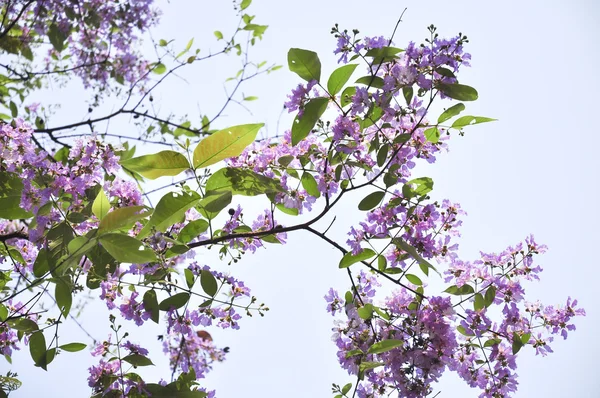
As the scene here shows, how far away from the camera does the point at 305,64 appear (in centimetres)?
156

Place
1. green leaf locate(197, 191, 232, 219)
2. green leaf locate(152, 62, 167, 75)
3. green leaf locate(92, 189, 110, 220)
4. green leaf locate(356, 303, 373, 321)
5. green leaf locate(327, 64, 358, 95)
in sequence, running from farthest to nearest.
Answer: green leaf locate(152, 62, 167, 75)
green leaf locate(356, 303, 373, 321)
green leaf locate(327, 64, 358, 95)
green leaf locate(197, 191, 232, 219)
green leaf locate(92, 189, 110, 220)

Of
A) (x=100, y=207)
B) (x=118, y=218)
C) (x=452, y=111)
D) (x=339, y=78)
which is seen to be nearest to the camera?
(x=118, y=218)

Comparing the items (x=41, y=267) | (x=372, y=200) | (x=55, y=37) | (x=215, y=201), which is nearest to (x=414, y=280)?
(x=372, y=200)

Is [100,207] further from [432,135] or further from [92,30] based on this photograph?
[92,30]

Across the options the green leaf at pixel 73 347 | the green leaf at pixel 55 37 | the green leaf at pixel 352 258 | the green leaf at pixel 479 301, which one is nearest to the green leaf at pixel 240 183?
the green leaf at pixel 352 258

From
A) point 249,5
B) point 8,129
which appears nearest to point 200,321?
point 8,129

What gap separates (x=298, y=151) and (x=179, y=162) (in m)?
0.47

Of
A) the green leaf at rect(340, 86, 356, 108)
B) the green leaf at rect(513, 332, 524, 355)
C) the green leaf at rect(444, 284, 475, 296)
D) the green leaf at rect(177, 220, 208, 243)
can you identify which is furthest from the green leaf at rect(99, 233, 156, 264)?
the green leaf at rect(513, 332, 524, 355)

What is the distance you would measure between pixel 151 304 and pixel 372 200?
82 cm

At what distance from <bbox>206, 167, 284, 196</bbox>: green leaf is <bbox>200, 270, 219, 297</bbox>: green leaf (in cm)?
30

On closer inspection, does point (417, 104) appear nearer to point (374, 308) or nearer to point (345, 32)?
point (345, 32)

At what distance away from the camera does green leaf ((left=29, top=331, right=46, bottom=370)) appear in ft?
5.40

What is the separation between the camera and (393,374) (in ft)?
6.09

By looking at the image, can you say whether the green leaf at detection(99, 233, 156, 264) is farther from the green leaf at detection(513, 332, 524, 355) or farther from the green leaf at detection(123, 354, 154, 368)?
the green leaf at detection(513, 332, 524, 355)
